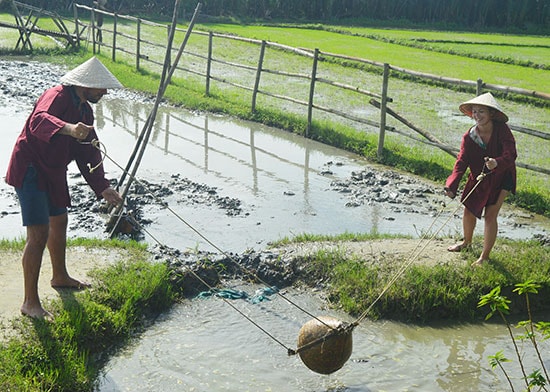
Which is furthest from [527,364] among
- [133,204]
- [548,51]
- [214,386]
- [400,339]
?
[548,51]

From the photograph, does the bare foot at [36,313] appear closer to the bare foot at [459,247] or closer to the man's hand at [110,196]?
the man's hand at [110,196]

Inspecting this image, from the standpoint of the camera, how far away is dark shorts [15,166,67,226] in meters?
4.71

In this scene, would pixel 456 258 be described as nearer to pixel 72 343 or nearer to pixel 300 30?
pixel 72 343

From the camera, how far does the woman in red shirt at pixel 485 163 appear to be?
5852mm

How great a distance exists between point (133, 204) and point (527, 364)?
439 centimetres

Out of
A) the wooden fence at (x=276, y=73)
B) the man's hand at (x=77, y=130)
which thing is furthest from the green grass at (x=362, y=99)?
the man's hand at (x=77, y=130)

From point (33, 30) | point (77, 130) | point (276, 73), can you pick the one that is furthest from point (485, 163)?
point (33, 30)

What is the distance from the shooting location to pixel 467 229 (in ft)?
20.6

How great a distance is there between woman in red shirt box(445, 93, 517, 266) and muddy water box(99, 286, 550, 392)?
0.95 meters

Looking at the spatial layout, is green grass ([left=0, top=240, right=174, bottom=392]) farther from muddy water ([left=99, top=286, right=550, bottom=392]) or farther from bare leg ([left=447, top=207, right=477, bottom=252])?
bare leg ([left=447, top=207, right=477, bottom=252])

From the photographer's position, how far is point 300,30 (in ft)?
92.8

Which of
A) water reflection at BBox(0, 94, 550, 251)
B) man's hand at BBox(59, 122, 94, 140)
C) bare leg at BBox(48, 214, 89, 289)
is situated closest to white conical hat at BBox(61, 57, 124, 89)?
man's hand at BBox(59, 122, 94, 140)

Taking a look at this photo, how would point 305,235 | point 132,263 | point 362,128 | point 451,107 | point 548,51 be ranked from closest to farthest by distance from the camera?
point 132,263
point 305,235
point 362,128
point 451,107
point 548,51

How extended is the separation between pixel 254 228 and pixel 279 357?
2616 mm
